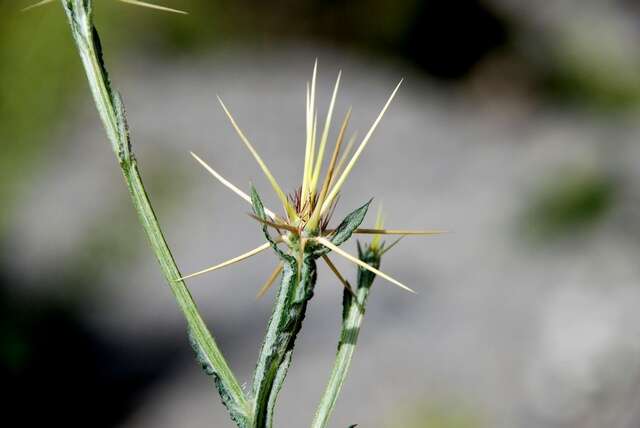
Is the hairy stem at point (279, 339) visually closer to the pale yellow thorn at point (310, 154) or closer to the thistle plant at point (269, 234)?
the thistle plant at point (269, 234)

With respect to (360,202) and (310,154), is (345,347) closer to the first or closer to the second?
(310,154)

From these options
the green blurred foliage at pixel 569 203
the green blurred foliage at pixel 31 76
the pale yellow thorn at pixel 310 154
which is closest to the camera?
the pale yellow thorn at pixel 310 154

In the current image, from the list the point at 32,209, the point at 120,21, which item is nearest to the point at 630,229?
the point at 32,209

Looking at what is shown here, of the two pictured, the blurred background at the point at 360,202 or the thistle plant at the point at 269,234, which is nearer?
the thistle plant at the point at 269,234

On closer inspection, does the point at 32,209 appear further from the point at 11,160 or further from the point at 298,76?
the point at 298,76

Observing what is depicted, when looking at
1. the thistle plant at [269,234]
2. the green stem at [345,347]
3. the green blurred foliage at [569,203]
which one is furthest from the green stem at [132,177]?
the green blurred foliage at [569,203]

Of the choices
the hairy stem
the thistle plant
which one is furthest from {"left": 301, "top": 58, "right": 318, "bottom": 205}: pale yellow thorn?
the hairy stem

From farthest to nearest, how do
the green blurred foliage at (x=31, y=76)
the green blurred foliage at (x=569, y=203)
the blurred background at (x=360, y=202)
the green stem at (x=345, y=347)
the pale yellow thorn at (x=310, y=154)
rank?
the green blurred foliage at (x=31, y=76), the green blurred foliage at (x=569, y=203), the blurred background at (x=360, y=202), the green stem at (x=345, y=347), the pale yellow thorn at (x=310, y=154)
